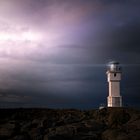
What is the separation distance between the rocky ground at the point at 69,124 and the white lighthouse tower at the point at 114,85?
9.63m

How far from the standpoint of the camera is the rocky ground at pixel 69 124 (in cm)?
2953

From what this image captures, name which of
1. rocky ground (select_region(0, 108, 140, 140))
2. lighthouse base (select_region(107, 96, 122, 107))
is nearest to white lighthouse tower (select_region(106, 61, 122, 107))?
lighthouse base (select_region(107, 96, 122, 107))

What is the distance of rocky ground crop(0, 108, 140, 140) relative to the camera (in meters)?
29.5

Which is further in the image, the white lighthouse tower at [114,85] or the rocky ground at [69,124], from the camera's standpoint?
the white lighthouse tower at [114,85]

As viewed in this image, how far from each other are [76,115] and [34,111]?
4304mm

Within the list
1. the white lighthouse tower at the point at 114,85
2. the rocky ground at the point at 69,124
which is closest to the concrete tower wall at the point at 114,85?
the white lighthouse tower at the point at 114,85

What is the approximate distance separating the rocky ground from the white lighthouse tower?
9630mm

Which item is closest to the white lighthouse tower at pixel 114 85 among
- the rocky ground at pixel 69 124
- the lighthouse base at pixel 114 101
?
the lighthouse base at pixel 114 101

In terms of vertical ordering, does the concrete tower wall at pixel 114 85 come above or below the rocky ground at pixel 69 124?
above

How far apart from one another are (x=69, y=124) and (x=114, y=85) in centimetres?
1534

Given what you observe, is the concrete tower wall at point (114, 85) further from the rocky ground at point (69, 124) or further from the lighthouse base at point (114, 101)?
the rocky ground at point (69, 124)

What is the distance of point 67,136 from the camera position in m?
29.6

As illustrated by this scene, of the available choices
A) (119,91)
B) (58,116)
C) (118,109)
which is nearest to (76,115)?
(58,116)

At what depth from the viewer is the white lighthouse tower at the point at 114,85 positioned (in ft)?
149
